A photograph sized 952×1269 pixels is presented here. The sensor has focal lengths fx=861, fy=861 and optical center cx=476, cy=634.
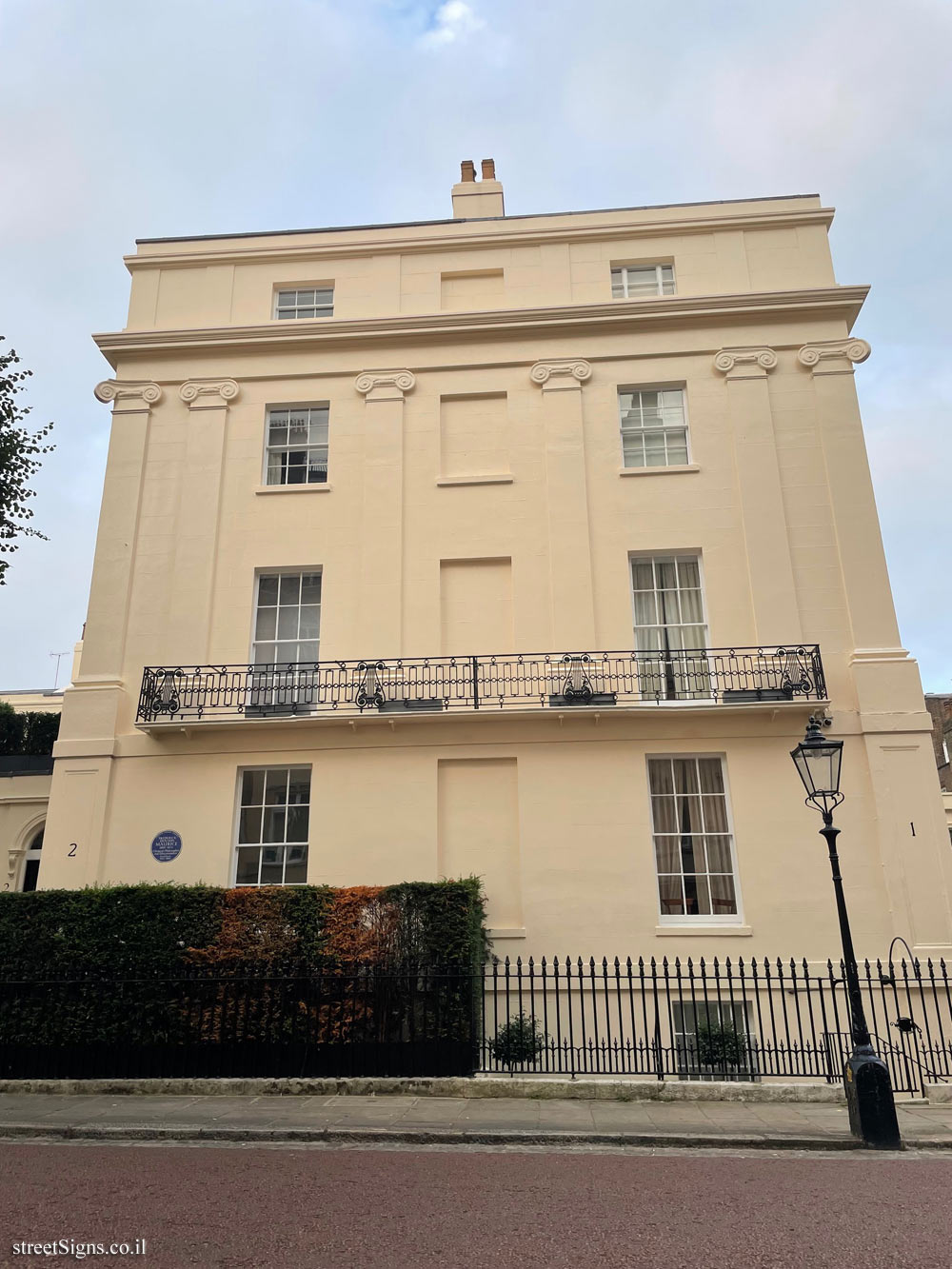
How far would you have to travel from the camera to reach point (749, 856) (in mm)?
12609

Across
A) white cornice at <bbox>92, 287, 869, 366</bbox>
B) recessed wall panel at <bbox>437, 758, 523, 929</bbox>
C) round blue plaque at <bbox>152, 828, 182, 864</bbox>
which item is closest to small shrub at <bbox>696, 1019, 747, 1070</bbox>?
recessed wall panel at <bbox>437, 758, 523, 929</bbox>

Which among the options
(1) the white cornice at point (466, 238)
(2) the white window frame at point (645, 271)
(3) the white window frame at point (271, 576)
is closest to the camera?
(3) the white window frame at point (271, 576)

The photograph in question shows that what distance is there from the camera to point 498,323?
1573 cm

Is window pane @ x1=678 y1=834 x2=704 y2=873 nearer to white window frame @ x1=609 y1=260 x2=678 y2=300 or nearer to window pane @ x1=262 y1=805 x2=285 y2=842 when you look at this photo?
window pane @ x1=262 y1=805 x2=285 y2=842

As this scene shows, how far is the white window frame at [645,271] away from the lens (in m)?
16.2

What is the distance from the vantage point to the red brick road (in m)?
4.93

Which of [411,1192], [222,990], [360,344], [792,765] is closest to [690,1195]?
[411,1192]

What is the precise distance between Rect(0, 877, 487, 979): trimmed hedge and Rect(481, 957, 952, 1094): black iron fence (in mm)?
1138

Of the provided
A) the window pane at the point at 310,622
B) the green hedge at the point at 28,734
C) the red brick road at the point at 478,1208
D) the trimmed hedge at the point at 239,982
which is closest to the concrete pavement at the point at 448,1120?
the red brick road at the point at 478,1208

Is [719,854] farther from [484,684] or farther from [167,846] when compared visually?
[167,846]

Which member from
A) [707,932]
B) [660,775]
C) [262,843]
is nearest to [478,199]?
[660,775]

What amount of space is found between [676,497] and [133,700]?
31.8 feet

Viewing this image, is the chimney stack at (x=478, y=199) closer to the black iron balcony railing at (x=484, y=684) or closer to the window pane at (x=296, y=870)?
the black iron balcony railing at (x=484, y=684)

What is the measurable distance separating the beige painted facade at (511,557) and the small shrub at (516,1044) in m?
1.36
